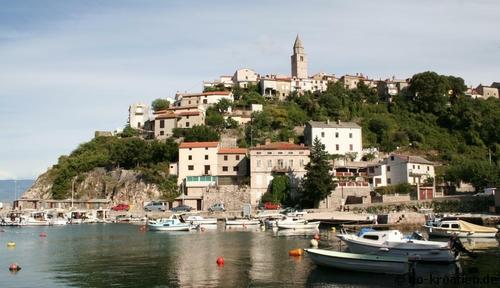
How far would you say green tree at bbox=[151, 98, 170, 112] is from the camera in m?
109

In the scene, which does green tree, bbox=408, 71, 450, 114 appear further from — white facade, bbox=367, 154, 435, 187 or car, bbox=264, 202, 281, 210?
car, bbox=264, 202, 281, 210

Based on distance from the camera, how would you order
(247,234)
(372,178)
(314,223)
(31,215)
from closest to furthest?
(247,234), (314,223), (372,178), (31,215)

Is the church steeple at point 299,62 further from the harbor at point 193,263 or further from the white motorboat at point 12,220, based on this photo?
the harbor at point 193,263

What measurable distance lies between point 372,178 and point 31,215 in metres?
50.4

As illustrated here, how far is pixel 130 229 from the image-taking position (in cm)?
6128

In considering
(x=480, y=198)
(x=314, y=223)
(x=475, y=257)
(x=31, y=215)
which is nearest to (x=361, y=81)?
(x=480, y=198)

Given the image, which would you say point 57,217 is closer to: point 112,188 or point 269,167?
point 112,188

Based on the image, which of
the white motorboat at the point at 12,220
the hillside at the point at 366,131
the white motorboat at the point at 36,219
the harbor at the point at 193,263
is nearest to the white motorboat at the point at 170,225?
the harbor at the point at 193,263

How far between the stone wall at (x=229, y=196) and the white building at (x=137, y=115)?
3931cm

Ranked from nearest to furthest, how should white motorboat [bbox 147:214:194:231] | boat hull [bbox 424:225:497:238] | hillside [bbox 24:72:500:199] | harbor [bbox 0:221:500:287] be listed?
harbor [bbox 0:221:500:287]
boat hull [bbox 424:225:497:238]
white motorboat [bbox 147:214:194:231]
hillside [bbox 24:72:500:199]

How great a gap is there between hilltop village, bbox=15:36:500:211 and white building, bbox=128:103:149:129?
0.80 feet

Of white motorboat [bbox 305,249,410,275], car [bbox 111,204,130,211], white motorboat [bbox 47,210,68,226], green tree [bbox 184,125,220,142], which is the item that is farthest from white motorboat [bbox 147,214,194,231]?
white motorboat [bbox 305,249,410,275]

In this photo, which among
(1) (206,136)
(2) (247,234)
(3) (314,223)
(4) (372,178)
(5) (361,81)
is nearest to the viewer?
(2) (247,234)

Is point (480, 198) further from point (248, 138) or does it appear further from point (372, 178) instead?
point (248, 138)
